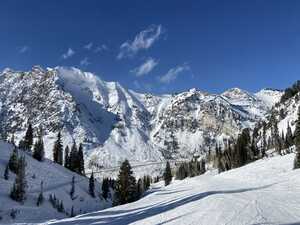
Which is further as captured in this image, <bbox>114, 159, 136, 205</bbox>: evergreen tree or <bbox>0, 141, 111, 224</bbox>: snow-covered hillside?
<bbox>114, 159, 136, 205</bbox>: evergreen tree

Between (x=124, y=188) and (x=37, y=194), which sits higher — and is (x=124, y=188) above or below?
above

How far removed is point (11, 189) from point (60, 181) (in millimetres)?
29196

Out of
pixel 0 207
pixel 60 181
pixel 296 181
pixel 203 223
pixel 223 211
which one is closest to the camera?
pixel 203 223

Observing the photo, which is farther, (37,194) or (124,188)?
(124,188)

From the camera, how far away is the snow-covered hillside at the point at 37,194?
51531 mm

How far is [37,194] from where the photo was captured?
222 ft

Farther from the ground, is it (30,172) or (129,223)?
→ (30,172)

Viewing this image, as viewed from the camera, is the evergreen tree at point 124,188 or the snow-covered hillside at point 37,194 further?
the evergreen tree at point 124,188

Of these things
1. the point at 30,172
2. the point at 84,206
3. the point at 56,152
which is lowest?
the point at 84,206

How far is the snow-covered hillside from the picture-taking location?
5153cm

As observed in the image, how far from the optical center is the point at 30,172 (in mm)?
80875

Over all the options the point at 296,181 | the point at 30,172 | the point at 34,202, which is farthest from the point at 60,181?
the point at 296,181

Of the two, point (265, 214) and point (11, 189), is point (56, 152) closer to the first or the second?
point (11, 189)

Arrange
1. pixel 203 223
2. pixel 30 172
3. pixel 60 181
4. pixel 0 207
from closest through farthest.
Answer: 1. pixel 203 223
2. pixel 0 207
3. pixel 30 172
4. pixel 60 181
